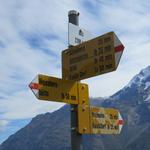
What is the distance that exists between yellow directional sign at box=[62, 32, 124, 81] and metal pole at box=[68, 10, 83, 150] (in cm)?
73

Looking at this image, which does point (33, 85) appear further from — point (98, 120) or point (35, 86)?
point (98, 120)

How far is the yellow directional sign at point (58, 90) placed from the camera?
1020 cm

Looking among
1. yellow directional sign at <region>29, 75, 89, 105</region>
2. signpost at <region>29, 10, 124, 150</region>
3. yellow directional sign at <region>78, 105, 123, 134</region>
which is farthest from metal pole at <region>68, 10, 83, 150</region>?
yellow directional sign at <region>29, 75, 89, 105</region>

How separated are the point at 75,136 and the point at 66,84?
1.36 m

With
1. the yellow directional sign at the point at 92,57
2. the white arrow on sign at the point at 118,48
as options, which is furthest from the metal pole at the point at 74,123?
the white arrow on sign at the point at 118,48

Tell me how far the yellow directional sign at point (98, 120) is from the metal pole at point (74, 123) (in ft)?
0.34

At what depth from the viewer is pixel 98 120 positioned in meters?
11.1

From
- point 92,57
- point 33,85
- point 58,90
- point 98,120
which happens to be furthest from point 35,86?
point 98,120

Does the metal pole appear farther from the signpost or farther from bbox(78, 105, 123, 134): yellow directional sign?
bbox(78, 105, 123, 134): yellow directional sign

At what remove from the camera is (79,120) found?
413 inches

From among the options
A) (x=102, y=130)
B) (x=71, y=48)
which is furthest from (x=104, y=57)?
(x=102, y=130)

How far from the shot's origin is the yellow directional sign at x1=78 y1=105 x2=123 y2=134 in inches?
416

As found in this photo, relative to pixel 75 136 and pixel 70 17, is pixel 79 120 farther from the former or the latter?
pixel 70 17

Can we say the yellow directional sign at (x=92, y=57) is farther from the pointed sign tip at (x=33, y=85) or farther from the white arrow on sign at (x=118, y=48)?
the pointed sign tip at (x=33, y=85)
